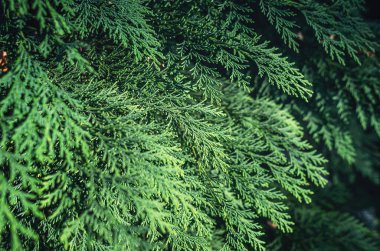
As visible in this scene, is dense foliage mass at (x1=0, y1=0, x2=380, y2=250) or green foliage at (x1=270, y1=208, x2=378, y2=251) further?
green foliage at (x1=270, y1=208, x2=378, y2=251)

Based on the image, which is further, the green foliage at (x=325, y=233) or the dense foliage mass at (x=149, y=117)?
the green foliage at (x=325, y=233)

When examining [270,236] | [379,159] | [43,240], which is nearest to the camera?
[43,240]

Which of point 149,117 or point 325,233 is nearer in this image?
point 149,117

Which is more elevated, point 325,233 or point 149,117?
point 149,117

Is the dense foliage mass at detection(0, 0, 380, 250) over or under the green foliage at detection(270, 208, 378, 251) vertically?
over

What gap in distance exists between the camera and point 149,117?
184 cm

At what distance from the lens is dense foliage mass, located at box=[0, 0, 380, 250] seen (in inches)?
51.3

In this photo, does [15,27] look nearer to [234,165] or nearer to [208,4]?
[208,4]

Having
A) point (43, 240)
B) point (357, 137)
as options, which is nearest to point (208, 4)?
point (43, 240)

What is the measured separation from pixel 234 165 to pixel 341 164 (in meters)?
3.68

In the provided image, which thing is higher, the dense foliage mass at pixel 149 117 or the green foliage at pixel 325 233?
the dense foliage mass at pixel 149 117

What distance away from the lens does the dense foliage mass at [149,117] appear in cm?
130

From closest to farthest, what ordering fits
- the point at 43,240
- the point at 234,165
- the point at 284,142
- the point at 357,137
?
the point at 43,240, the point at 234,165, the point at 284,142, the point at 357,137

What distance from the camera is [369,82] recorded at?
2711mm
